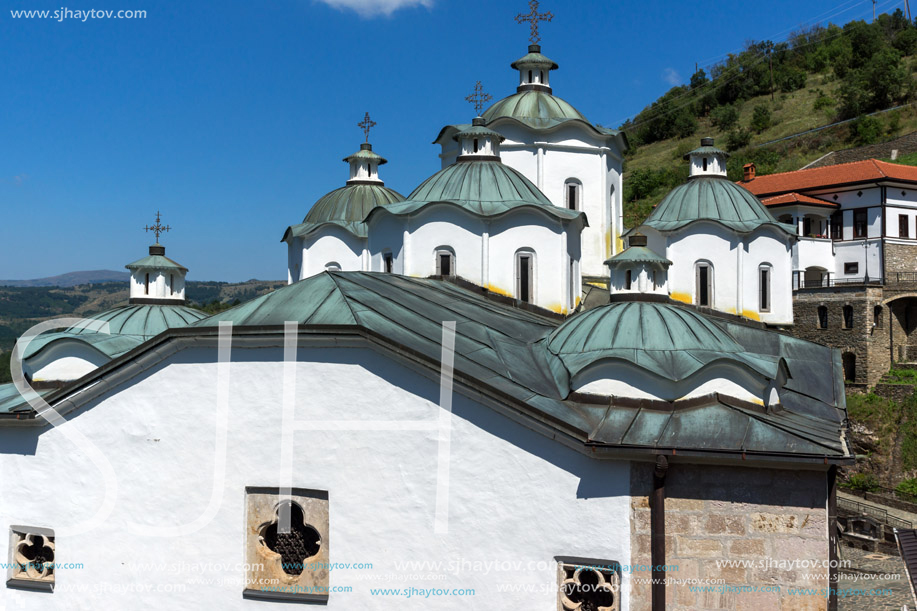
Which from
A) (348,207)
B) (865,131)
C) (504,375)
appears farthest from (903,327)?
(504,375)

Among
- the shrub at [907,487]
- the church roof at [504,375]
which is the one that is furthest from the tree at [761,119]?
the church roof at [504,375]

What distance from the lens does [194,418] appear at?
10008mm

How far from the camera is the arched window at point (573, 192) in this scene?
1984cm

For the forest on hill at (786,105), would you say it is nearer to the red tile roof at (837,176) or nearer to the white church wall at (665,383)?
the red tile roof at (837,176)

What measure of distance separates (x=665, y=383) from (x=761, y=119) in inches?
2493

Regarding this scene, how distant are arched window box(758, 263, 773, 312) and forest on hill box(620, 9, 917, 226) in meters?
28.3

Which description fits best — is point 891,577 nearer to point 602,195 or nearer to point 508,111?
point 602,195

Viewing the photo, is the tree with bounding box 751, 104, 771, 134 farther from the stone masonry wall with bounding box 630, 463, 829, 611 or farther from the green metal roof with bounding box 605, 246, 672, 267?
the stone masonry wall with bounding box 630, 463, 829, 611

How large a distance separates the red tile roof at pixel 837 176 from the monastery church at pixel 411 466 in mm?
31651

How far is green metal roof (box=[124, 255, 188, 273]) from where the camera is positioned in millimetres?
16344

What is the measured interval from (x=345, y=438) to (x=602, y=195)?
12130 mm

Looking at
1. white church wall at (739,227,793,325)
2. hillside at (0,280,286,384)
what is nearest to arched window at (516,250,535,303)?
white church wall at (739,227,793,325)

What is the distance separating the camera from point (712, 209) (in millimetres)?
19578

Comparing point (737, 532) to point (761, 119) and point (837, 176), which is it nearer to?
point (837, 176)
